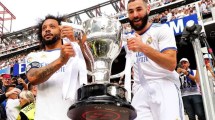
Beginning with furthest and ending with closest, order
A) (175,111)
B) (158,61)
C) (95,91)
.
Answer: (175,111) → (158,61) → (95,91)

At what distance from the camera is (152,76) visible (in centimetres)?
198

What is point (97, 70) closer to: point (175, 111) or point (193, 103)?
point (175, 111)

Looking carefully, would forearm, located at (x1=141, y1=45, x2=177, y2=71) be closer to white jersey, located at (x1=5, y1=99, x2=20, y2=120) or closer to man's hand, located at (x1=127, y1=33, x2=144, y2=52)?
man's hand, located at (x1=127, y1=33, x2=144, y2=52)

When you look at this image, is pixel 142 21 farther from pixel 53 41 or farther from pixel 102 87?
pixel 102 87

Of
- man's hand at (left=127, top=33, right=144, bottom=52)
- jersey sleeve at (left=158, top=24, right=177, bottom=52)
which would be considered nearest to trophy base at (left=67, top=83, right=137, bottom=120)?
man's hand at (left=127, top=33, right=144, bottom=52)

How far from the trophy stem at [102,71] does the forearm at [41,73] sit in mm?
389

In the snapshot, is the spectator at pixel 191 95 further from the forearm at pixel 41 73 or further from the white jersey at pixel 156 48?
the forearm at pixel 41 73

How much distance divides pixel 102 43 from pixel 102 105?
32 cm

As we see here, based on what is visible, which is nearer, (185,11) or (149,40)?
(149,40)

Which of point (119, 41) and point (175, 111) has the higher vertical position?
point (119, 41)

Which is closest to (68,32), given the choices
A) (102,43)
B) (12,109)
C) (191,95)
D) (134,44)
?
(102,43)

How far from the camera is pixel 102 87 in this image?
1.14 metres

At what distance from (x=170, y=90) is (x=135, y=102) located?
230 millimetres

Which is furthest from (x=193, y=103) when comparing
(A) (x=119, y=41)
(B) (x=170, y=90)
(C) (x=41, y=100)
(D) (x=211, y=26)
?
(D) (x=211, y=26)
